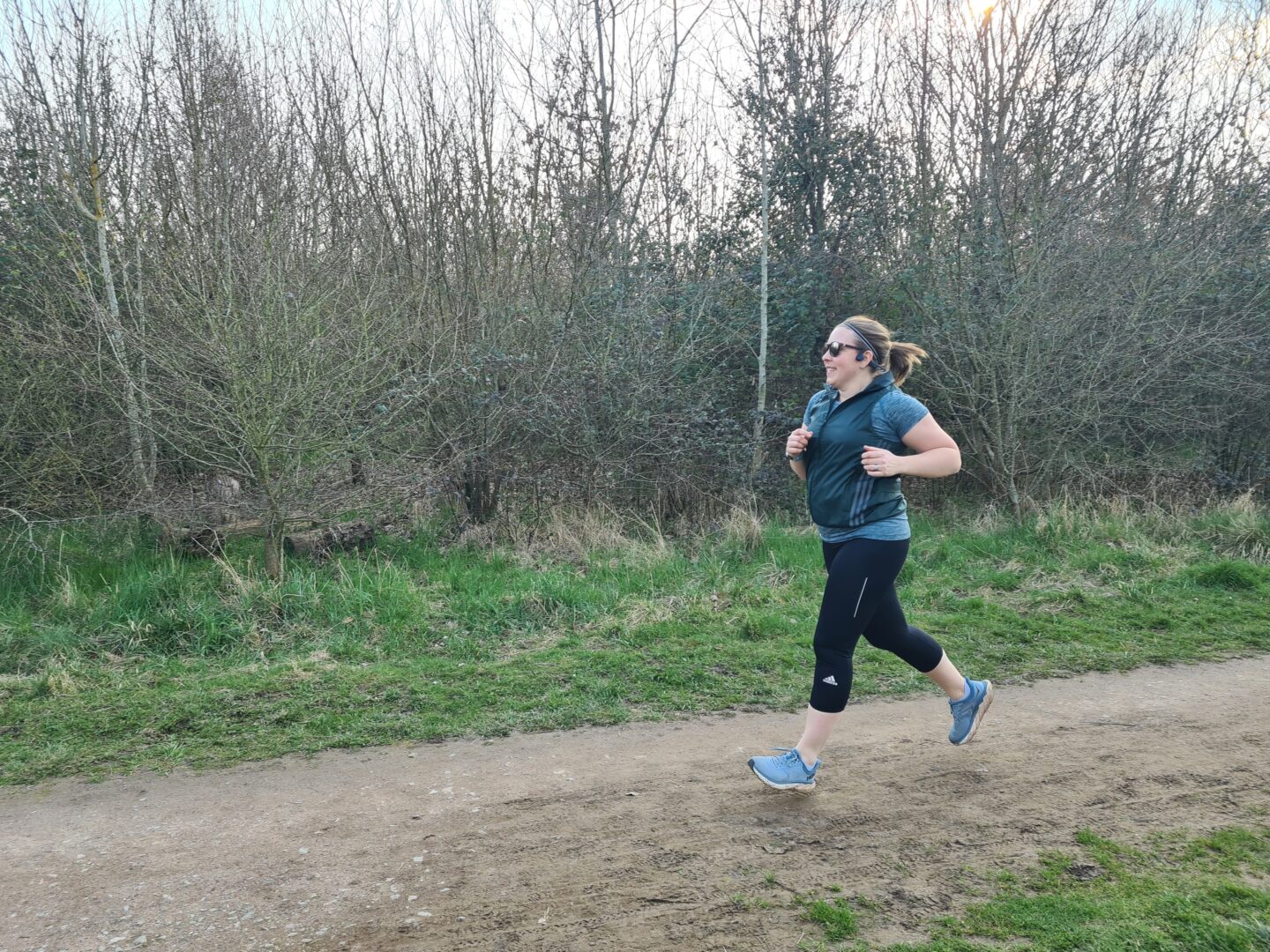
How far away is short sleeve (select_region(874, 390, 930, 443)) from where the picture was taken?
146 inches

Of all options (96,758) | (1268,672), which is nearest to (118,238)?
(96,758)

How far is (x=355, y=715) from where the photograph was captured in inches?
195

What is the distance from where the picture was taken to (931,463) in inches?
140

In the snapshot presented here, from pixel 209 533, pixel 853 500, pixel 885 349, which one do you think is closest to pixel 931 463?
pixel 853 500

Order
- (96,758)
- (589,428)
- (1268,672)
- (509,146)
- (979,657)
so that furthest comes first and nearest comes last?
1. (509,146)
2. (589,428)
3. (979,657)
4. (1268,672)
5. (96,758)

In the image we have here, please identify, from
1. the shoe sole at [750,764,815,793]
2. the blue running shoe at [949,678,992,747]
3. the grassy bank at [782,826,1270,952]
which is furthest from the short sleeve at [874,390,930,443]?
the grassy bank at [782,826,1270,952]

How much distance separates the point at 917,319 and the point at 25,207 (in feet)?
36.8

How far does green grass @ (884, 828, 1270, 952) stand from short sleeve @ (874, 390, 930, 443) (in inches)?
69.1

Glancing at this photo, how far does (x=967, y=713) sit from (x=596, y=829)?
1945 mm

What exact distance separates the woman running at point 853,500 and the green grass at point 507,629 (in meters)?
1.33

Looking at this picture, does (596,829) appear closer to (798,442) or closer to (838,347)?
(798,442)

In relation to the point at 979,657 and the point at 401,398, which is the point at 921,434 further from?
the point at 401,398

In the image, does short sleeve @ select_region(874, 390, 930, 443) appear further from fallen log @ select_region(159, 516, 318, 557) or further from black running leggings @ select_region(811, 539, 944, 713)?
fallen log @ select_region(159, 516, 318, 557)

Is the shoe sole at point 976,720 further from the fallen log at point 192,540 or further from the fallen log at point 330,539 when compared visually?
the fallen log at point 192,540
